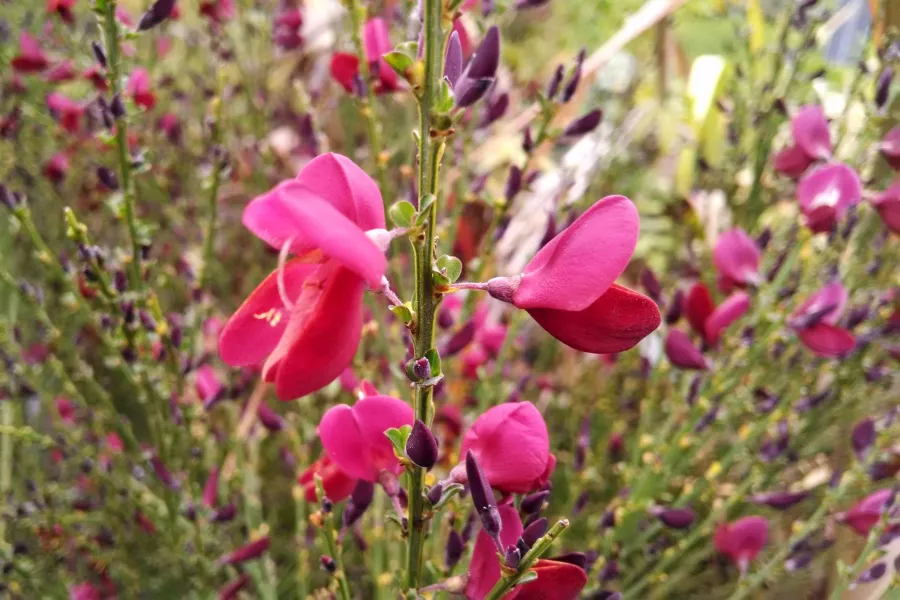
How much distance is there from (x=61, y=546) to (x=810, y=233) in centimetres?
105

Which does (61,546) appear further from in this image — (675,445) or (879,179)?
(879,179)

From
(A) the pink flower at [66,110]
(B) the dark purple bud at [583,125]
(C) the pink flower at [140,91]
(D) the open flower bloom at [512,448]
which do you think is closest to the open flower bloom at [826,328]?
(B) the dark purple bud at [583,125]

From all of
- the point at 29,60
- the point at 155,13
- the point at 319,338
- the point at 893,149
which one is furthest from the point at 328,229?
the point at 29,60

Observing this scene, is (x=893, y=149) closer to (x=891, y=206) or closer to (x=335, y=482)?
(x=891, y=206)

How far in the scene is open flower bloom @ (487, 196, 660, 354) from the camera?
0.29 metres

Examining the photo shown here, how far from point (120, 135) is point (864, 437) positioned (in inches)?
27.9

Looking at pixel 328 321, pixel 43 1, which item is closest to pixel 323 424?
pixel 328 321

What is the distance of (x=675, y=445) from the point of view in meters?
0.72

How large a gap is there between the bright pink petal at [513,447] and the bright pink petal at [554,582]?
1.6 inches

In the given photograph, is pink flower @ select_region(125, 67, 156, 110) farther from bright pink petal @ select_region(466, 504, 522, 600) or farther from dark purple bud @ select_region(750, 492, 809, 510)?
dark purple bud @ select_region(750, 492, 809, 510)

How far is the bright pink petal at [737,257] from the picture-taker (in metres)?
0.71

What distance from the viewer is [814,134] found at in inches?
27.4

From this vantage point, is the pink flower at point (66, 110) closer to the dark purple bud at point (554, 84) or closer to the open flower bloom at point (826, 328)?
the dark purple bud at point (554, 84)

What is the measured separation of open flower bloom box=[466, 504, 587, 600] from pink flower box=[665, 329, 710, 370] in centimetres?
37
